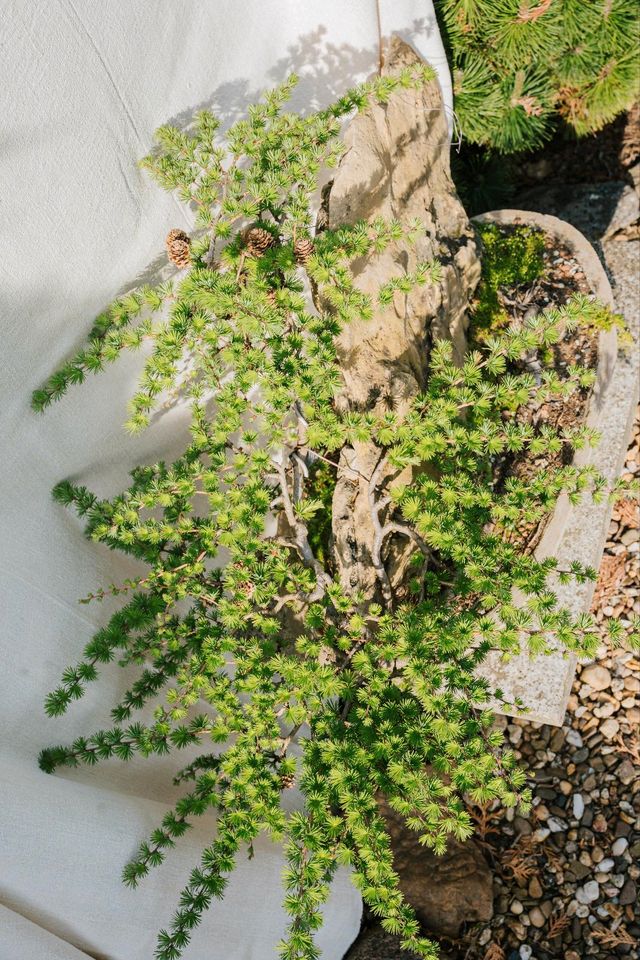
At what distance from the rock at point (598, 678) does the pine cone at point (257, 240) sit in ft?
5.88

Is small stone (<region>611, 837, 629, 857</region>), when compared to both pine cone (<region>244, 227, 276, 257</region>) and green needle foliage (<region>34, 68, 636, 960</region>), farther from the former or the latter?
pine cone (<region>244, 227, 276, 257</region>)

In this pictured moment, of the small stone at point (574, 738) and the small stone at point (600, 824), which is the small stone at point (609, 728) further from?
the small stone at point (600, 824)

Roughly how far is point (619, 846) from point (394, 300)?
1858 mm

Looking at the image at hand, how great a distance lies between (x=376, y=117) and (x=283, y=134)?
434 mm

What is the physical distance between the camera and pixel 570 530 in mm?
2328

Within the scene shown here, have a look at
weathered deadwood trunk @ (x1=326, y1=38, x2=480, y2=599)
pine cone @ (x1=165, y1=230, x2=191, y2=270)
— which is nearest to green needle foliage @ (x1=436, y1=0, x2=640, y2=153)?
weathered deadwood trunk @ (x1=326, y1=38, x2=480, y2=599)

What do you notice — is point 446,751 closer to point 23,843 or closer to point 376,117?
point 23,843

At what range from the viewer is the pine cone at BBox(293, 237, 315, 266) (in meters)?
1.55

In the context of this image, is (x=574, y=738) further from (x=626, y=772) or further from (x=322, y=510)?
(x=322, y=510)

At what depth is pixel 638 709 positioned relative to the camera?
2.39 meters

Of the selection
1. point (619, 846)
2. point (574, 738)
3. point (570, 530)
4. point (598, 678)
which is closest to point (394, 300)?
point (570, 530)

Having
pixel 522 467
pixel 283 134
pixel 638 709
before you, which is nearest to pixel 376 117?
pixel 283 134

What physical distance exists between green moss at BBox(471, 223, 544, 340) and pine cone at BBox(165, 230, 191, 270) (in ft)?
3.18

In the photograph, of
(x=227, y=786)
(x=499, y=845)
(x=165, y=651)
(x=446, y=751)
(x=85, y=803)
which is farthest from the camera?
(x=499, y=845)
